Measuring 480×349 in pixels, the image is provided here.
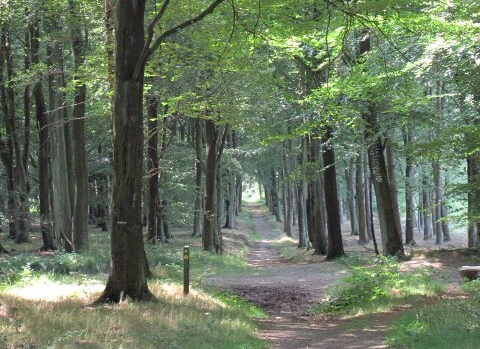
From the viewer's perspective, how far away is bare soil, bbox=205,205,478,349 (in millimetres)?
8430

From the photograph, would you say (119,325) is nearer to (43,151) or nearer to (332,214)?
(332,214)

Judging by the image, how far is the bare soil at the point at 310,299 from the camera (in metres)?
8.43

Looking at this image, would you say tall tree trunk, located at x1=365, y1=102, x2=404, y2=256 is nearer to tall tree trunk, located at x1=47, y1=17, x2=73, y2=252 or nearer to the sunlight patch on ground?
the sunlight patch on ground

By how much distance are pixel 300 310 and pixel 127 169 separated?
6.14 metres

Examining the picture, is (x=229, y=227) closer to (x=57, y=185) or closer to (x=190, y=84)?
(x=57, y=185)

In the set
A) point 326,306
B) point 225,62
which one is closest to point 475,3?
point 225,62

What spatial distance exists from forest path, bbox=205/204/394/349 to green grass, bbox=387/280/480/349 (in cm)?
40

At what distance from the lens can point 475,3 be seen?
12.7 m

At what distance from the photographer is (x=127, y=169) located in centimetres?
904

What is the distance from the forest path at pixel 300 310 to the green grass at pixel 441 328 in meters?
0.40

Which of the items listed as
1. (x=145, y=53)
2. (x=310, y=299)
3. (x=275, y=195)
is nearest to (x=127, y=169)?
(x=145, y=53)

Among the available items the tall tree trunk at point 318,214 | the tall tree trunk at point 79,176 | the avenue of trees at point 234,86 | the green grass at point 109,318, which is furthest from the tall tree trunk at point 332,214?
the green grass at point 109,318

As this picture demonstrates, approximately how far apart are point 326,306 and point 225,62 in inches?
264

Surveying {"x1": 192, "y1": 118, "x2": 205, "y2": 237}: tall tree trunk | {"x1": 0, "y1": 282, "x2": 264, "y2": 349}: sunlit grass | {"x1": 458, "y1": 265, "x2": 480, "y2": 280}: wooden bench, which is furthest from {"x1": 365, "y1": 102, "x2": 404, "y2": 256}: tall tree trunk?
{"x1": 0, "y1": 282, "x2": 264, "y2": 349}: sunlit grass
